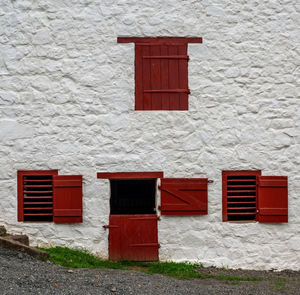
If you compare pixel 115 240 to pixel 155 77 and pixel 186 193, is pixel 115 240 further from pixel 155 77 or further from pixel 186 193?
pixel 155 77

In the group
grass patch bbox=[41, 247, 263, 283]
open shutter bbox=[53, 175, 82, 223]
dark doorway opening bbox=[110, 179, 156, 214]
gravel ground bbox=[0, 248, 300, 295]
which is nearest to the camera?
gravel ground bbox=[0, 248, 300, 295]

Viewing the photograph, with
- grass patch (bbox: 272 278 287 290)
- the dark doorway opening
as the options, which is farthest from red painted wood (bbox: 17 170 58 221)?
grass patch (bbox: 272 278 287 290)

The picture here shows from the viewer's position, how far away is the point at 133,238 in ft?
30.4

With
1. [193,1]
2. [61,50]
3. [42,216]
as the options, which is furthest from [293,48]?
[42,216]

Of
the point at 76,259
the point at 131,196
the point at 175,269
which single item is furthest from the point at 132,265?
the point at 131,196

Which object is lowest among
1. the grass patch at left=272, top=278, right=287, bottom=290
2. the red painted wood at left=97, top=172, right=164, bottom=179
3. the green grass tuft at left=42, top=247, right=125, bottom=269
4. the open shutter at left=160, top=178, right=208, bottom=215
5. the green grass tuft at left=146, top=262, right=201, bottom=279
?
the grass patch at left=272, top=278, right=287, bottom=290

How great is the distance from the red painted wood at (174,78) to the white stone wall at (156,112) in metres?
0.17

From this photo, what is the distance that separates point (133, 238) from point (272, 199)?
2.51m

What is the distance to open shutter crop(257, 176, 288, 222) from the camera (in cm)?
934

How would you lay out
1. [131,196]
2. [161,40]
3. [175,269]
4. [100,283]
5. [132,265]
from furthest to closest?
[131,196], [161,40], [132,265], [175,269], [100,283]

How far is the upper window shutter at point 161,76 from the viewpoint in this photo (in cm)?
938

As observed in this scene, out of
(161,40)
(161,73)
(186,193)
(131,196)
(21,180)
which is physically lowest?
(131,196)

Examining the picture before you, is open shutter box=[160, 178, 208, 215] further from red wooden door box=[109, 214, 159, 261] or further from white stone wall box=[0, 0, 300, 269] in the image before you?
red wooden door box=[109, 214, 159, 261]

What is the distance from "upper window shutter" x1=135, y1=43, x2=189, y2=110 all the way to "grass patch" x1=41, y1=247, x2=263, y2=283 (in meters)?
2.67
